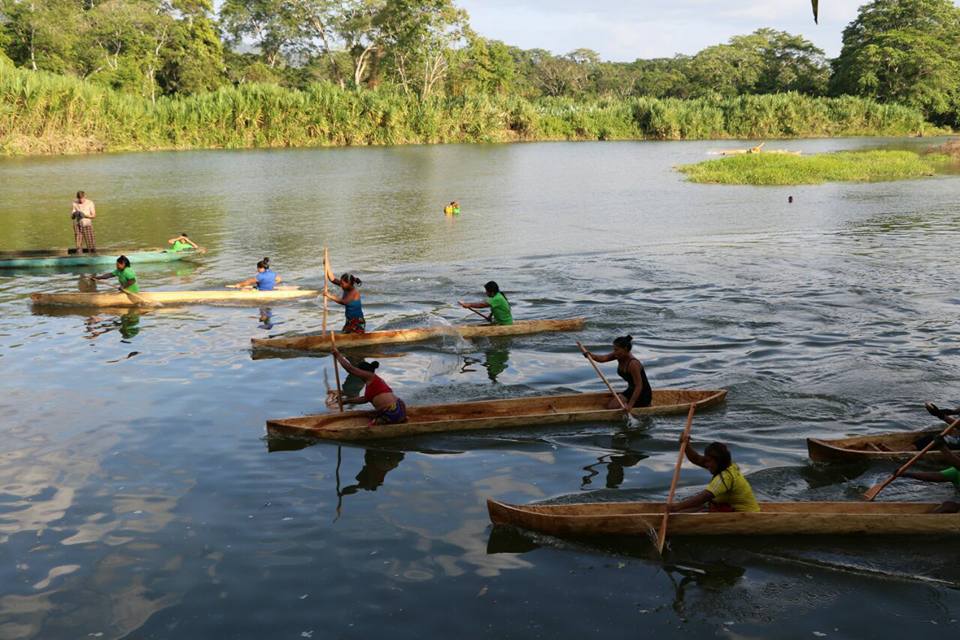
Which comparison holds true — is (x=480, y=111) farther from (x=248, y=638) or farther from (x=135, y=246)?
(x=248, y=638)

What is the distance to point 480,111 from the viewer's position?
61062mm

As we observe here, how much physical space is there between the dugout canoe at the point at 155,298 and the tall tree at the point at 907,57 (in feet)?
223

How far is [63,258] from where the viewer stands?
65.0ft

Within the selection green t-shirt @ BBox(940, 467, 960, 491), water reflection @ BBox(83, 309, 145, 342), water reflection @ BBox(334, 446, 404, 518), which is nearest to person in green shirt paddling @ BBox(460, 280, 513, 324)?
water reflection @ BBox(334, 446, 404, 518)

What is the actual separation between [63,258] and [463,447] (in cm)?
1423

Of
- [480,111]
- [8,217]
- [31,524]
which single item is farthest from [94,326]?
[480,111]

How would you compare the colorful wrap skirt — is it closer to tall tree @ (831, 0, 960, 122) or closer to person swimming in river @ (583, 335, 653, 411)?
person swimming in river @ (583, 335, 653, 411)

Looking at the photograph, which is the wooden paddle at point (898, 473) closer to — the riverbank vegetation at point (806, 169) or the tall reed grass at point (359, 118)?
the riverbank vegetation at point (806, 169)

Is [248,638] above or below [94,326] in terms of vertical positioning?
below

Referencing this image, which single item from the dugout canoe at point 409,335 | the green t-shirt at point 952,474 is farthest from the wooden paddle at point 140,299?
the green t-shirt at point 952,474

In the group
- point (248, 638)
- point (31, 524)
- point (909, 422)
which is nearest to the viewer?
point (248, 638)

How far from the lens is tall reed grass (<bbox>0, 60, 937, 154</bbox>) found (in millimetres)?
43806

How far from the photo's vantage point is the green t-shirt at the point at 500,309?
13953 mm

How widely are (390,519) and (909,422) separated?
6.39m
